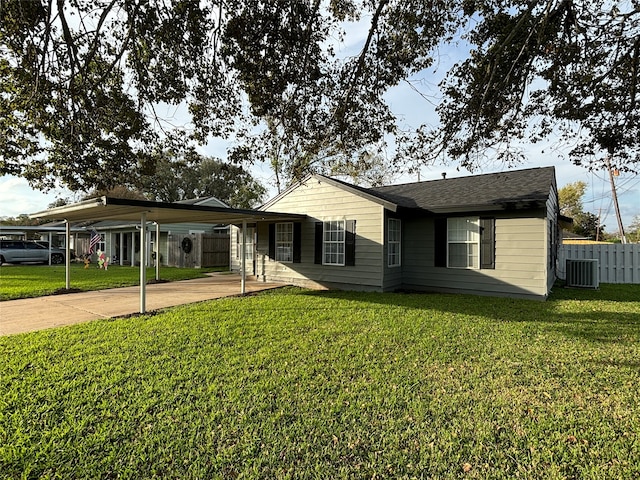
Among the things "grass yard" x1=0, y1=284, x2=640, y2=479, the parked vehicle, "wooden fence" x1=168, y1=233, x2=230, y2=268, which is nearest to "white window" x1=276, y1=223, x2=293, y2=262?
"grass yard" x1=0, y1=284, x2=640, y2=479

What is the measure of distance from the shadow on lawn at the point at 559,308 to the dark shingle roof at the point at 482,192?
2466 mm

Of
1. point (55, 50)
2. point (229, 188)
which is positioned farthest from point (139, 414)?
point (229, 188)

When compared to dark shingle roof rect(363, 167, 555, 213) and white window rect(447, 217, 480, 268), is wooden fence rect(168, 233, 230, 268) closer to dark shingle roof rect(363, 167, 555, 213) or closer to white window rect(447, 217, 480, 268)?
dark shingle roof rect(363, 167, 555, 213)

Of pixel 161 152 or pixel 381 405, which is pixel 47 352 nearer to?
pixel 381 405

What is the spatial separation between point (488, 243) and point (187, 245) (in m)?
15.5

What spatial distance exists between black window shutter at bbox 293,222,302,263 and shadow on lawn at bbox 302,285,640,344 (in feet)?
5.62

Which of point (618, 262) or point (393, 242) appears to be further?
point (618, 262)

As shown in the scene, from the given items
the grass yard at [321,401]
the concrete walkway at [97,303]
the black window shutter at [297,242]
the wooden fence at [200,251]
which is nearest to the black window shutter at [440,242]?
the grass yard at [321,401]

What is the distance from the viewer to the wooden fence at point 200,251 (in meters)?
18.3

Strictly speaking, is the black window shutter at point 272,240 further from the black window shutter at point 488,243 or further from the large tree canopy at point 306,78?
the black window shutter at point 488,243

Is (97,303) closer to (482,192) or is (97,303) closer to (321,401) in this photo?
(321,401)

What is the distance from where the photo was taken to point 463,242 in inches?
377

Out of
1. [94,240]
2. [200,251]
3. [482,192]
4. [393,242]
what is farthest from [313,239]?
[94,240]

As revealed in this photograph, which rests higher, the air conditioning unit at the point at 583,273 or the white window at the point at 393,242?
the white window at the point at 393,242
